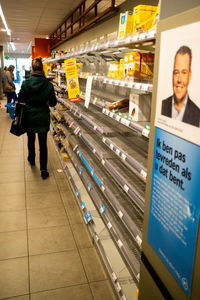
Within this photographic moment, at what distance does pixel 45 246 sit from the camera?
114 inches

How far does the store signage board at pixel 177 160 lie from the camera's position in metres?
1.10

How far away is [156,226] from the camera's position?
1469 mm

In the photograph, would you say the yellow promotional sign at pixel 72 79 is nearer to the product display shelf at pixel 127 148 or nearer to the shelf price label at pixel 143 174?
the product display shelf at pixel 127 148

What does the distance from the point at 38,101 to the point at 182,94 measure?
350 cm

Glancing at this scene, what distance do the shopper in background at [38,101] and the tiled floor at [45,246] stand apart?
1.98 feet

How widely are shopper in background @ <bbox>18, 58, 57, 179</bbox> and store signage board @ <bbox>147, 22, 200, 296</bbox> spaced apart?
3.23 m

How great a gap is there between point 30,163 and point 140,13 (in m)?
3.79

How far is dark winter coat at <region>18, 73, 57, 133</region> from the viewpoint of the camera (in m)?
4.25

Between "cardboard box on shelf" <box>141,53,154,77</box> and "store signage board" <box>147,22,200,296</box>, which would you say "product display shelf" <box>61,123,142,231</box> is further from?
"cardboard box on shelf" <box>141,53,154,77</box>

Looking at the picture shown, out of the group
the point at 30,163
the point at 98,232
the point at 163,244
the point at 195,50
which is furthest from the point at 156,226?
the point at 30,163

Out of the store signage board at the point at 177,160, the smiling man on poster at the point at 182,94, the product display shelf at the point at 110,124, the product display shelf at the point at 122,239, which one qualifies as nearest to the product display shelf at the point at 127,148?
the product display shelf at the point at 110,124

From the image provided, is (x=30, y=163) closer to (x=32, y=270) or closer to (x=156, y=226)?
(x=32, y=270)

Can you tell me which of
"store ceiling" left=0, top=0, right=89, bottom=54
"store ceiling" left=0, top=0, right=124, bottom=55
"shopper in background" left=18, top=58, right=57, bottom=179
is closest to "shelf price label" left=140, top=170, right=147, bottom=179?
"shopper in background" left=18, top=58, right=57, bottom=179

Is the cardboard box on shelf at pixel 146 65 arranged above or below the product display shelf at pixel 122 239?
above
